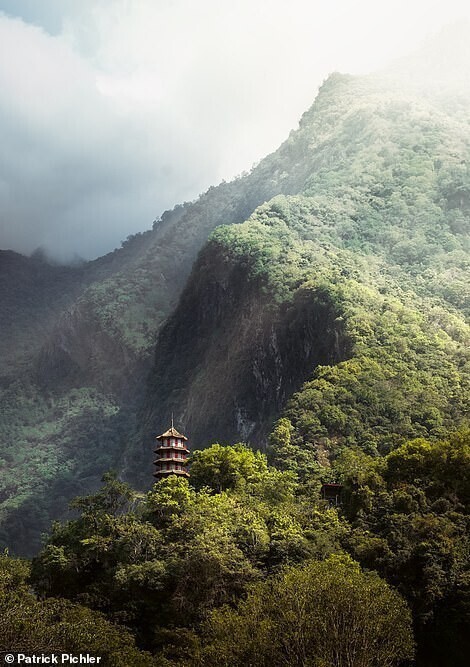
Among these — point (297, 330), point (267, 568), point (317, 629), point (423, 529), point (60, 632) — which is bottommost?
point (60, 632)

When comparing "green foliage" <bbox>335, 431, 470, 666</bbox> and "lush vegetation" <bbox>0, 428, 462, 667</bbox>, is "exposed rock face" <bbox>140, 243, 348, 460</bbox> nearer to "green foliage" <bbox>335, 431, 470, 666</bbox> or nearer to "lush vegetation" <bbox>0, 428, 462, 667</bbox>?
"green foliage" <bbox>335, 431, 470, 666</bbox>

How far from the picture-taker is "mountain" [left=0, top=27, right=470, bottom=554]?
83.5 metres

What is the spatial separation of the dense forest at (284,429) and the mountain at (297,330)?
0.40 metres

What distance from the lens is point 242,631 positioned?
37.6 metres

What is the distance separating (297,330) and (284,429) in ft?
94.1

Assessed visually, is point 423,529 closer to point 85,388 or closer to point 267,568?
point 267,568

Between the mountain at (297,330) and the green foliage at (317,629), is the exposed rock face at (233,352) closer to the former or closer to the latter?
the mountain at (297,330)

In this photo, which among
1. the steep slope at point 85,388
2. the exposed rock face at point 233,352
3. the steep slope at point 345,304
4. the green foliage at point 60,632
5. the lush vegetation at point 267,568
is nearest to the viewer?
the green foliage at point 60,632

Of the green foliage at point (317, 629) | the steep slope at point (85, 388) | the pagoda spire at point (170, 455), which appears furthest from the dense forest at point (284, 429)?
the pagoda spire at point (170, 455)

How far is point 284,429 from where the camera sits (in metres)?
76.3

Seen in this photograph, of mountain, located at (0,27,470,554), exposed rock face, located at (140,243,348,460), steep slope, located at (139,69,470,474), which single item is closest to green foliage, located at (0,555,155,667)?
mountain, located at (0,27,470,554)

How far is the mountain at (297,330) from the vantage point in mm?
83500

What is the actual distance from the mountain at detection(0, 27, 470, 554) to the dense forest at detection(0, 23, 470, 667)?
0.40 metres

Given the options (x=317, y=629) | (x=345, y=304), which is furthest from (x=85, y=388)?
(x=317, y=629)
